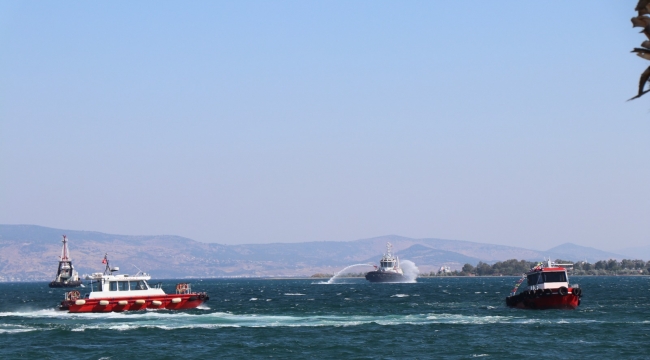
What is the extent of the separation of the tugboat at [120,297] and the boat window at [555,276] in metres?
32.8

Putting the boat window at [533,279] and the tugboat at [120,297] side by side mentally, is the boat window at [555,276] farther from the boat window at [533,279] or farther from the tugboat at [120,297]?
the tugboat at [120,297]

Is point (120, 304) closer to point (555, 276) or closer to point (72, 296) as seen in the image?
point (72, 296)

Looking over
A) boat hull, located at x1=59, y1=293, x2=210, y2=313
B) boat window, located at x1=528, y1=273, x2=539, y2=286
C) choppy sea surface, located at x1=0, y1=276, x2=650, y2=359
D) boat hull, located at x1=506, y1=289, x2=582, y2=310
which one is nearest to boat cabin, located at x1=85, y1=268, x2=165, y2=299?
boat hull, located at x1=59, y1=293, x2=210, y2=313

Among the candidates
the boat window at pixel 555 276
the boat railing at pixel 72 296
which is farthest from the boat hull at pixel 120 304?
the boat window at pixel 555 276

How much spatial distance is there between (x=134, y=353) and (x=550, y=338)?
25493 mm

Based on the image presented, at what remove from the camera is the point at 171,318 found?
240ft

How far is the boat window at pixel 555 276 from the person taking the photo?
266ft

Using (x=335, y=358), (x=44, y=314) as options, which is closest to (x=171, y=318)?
(x=44, y=314)

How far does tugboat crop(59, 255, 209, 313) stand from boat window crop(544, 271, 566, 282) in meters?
32.8

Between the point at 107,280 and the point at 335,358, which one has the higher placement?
the point at 107,280

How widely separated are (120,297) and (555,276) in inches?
1534

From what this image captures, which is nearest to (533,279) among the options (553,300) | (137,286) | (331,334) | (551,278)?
(551,278)

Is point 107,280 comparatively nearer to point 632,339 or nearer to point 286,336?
point 286,336

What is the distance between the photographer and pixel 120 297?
79.3 meters
